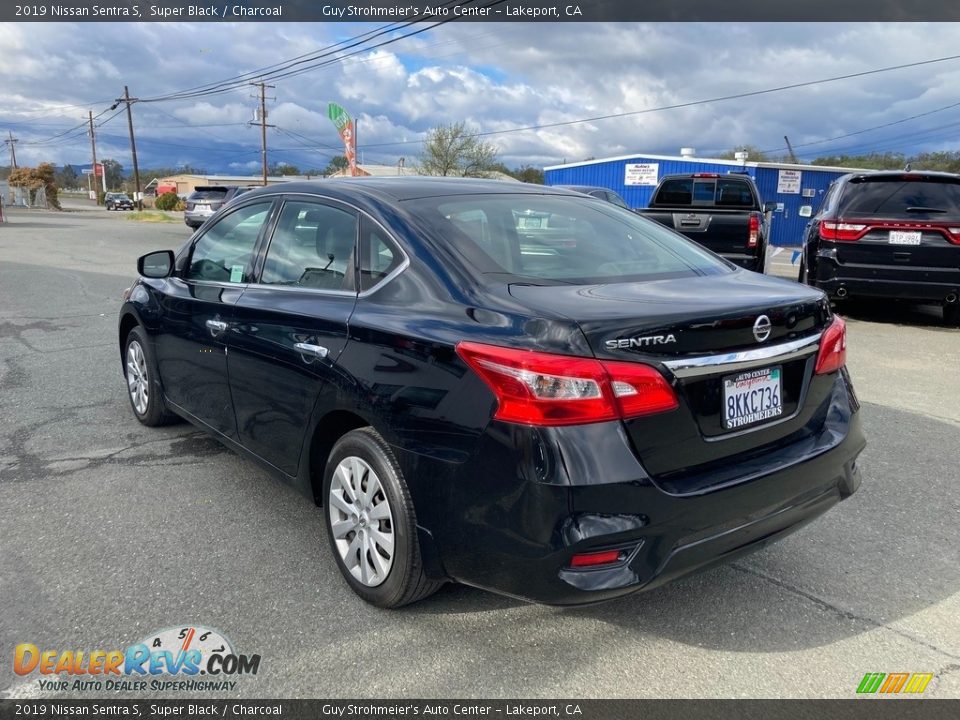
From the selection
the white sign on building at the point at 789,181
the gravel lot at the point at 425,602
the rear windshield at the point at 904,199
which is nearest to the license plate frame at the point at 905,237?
the rear windshield at the point at 904,199

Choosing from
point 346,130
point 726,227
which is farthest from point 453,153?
point 726,227

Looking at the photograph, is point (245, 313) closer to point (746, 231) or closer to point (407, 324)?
point (407, 324)

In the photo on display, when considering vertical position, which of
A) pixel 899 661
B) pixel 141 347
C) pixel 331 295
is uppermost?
pixel 331 295

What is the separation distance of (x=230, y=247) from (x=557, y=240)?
6.13 feet

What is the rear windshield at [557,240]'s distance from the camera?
2871mm

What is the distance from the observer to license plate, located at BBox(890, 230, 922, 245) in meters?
8.34

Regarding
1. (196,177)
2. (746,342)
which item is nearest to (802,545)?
(746,342)

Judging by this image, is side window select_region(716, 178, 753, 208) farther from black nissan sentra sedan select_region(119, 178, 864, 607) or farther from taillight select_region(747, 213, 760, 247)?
black nissan sentra sedan select_region(119, 178, 864, 607)

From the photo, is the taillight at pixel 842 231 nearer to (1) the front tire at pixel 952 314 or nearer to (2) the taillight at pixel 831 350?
(1) the front tire at pixel 952 314

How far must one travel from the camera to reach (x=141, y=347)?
489 cm

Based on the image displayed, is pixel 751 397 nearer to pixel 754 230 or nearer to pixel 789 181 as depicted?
pixel 754 230

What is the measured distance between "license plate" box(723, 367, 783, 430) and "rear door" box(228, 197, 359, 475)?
1.44 metres

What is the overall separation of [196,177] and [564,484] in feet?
368

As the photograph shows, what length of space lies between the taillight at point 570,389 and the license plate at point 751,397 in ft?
1.06
